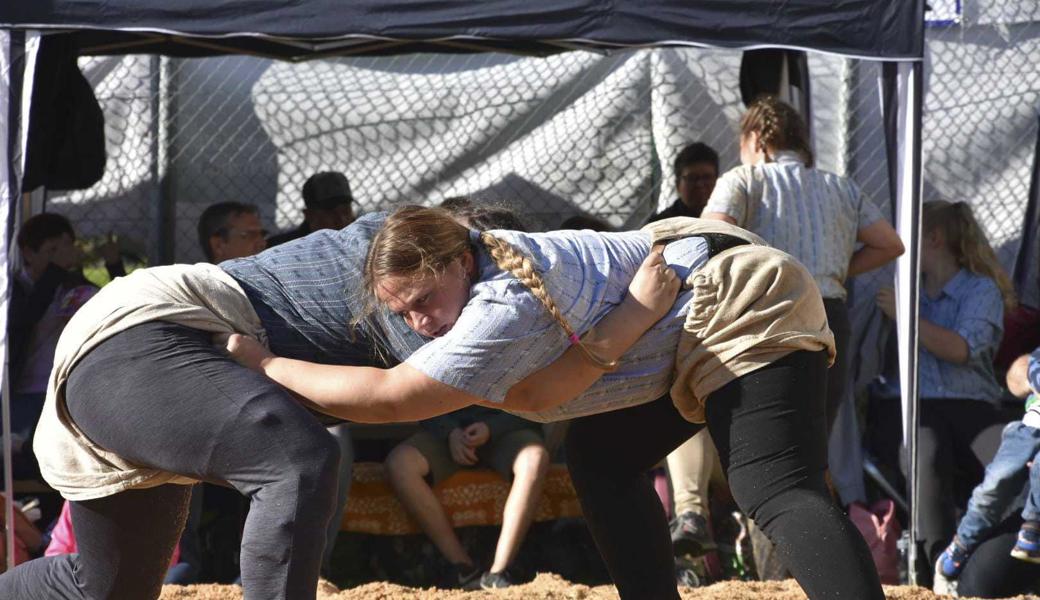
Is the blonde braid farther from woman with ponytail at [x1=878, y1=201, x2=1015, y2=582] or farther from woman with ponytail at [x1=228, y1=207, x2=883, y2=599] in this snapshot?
woman with ponytail at [x1=878, y1=201, x2=1015, y2=582]

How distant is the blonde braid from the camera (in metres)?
2.39

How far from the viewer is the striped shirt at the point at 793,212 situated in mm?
4508

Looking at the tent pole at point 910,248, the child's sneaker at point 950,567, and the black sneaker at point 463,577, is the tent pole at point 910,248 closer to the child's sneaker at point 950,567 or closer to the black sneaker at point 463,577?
the child's sneaker at point 950,567

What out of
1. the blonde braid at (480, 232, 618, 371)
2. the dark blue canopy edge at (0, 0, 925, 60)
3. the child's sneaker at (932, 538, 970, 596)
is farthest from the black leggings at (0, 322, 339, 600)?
the child's sneaker at (932, 538, 970, 596)

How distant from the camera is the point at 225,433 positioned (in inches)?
89.1

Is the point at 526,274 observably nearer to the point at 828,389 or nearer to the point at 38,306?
the point at 828,389

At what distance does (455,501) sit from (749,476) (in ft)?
8.85

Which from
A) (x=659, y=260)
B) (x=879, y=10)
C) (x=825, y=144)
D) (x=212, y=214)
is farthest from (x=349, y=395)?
(x=825, y=144)

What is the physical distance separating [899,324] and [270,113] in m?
3.28

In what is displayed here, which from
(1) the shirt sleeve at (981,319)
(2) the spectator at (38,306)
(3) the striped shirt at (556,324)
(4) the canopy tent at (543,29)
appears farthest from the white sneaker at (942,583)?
(2) the spectator at (38,306)

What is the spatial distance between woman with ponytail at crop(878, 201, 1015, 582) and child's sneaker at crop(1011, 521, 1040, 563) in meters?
0.60

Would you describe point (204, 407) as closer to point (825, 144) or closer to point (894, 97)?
point (894, 97)

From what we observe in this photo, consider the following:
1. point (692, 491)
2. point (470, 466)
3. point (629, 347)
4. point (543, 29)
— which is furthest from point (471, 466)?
point (629, 347)

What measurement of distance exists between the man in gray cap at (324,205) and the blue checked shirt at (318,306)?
3.18 meters
